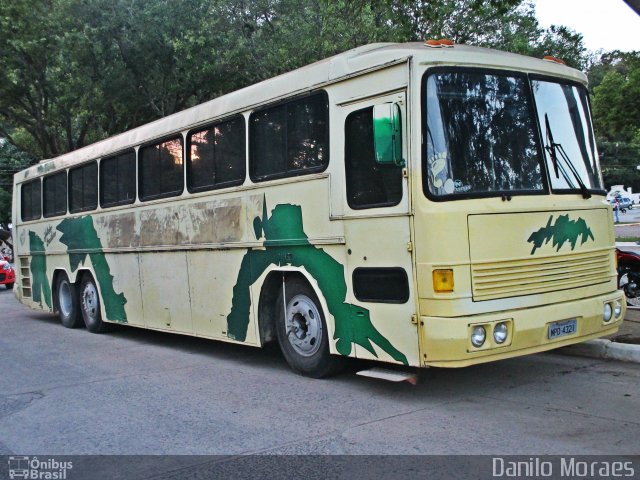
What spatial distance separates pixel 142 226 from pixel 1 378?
284cm

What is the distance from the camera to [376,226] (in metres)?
5.86

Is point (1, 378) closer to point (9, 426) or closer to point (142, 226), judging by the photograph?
point (9, 426)

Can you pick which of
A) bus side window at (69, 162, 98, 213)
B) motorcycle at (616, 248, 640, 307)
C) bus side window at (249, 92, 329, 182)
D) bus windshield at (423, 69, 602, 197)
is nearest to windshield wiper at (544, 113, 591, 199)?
bus windshield at (423, 69, 602, 197)

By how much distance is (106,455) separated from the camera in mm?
4859

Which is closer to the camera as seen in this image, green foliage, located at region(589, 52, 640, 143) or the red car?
green foliage, located at region(589, 52, 640, 143)

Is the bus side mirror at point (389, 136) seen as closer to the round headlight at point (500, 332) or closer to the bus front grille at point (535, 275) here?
the bus front grille at point (535, 275)

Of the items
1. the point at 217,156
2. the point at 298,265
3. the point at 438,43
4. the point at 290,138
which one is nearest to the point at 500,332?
the point at 298,265

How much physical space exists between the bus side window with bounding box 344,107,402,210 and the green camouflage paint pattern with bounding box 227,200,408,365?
28.5 inches

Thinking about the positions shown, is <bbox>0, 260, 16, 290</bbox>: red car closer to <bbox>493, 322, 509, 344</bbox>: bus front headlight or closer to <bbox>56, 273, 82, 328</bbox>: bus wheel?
<bbox>56, 273, 82, 328</bbox>: bus wheel

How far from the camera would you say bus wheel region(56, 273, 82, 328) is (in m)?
11.9

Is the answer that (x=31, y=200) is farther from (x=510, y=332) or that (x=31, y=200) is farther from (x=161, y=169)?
(x=510, y=332)

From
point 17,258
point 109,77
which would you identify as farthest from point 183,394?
point 109,77

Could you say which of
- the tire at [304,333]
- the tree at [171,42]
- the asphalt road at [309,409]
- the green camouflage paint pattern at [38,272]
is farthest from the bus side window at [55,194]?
the tire at [304,333]

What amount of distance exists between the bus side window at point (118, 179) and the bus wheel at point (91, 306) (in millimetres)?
1583
